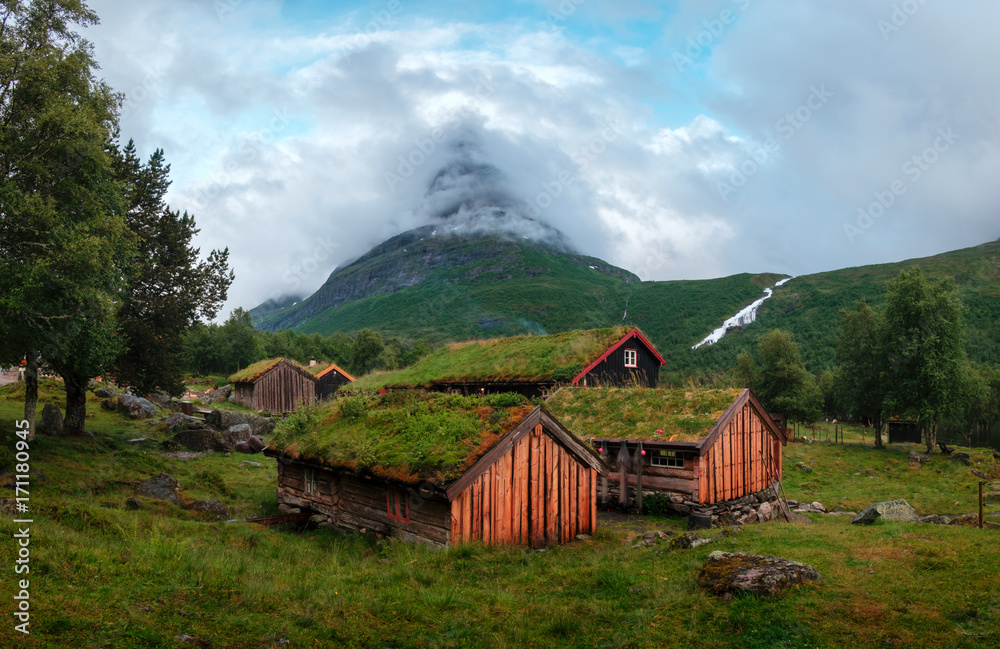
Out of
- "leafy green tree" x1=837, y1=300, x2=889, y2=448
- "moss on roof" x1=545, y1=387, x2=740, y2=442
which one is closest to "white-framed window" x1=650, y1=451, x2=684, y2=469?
"moss on roof" x1=545, y1=387, x2=740, y2=442

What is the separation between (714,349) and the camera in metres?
127

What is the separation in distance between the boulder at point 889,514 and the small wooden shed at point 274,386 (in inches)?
1664

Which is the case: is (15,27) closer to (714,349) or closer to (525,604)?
(525,604)

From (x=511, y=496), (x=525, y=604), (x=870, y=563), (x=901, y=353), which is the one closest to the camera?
(x=525, y=604)

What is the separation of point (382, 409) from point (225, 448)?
17647mm

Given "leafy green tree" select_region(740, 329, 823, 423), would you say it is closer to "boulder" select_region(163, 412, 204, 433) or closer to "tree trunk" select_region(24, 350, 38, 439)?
"boulder" select_region(163, 412, 204, 433)

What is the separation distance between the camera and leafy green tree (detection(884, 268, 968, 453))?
4178 cm

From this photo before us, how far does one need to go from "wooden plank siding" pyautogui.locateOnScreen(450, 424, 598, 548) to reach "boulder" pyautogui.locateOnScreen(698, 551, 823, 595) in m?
4.94

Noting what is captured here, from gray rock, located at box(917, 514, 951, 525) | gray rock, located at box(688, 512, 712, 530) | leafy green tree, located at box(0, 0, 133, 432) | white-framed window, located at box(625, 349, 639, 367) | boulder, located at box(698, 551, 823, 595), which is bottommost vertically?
gray rock, located at box(688, 512, 712, 530)

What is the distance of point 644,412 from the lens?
23266 millimetres

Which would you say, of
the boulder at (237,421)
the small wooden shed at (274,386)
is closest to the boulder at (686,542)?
the boulder at (237,421)

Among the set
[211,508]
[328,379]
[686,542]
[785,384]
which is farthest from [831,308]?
[211,508]

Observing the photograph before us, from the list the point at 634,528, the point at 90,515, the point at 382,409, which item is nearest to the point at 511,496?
the point at 382,409

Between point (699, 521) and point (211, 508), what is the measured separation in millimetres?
15852
